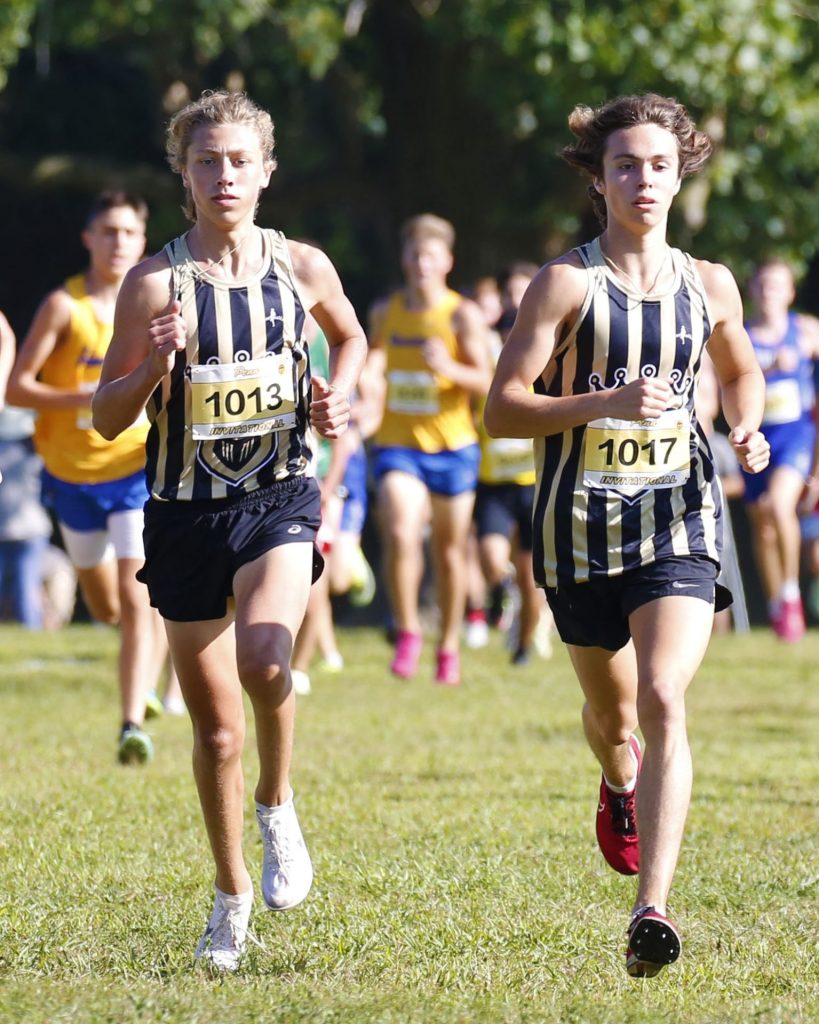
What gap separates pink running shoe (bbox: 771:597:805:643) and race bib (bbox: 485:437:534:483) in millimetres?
2112

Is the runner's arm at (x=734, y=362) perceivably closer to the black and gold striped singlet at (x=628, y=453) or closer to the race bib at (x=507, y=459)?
the black and gold striped singlet at (x=628, y=453)

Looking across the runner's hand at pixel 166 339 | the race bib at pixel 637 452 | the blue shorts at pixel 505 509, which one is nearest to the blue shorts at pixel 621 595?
the race bib at pixel 637 452

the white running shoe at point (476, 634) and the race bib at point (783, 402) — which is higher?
the race bib at point (783, 402)

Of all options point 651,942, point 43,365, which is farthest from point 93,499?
point 651,942

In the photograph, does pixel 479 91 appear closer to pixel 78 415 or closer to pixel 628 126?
pixel 78 415

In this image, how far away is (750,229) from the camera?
16.0 m

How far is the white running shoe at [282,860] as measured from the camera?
4637 mm

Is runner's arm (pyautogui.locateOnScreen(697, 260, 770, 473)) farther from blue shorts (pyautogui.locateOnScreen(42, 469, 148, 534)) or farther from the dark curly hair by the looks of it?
blue shorts (pyautogui.locateOnScreen(42, 469, 148, 534))

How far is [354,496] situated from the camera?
11.6 meters

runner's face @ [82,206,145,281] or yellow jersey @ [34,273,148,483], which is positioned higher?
runner's face @ [82,206,145,281]

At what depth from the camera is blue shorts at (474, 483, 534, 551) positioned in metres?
12.1

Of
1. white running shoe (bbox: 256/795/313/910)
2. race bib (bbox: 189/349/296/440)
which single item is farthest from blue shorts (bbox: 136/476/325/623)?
white running shoe (bbox: 256/795/313/910)

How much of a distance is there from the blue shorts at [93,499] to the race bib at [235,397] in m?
3.28

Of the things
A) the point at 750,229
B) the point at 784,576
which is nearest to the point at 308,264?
the point at 784,576
